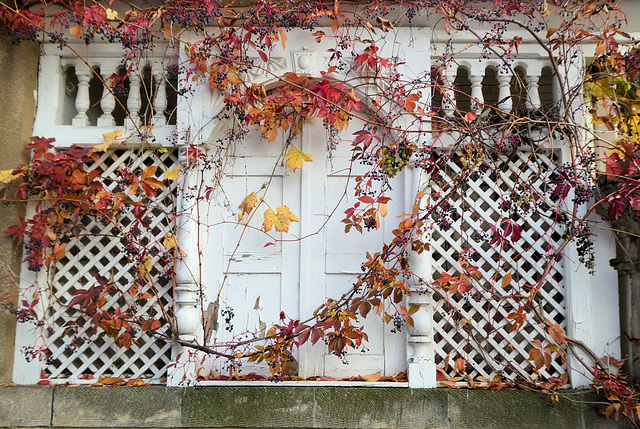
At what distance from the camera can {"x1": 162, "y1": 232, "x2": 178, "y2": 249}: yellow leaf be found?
3395 millimetres

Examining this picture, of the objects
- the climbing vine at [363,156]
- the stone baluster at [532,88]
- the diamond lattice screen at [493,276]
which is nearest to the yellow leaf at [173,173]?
the climbing vine at [363,156]

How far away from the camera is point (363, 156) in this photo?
11.0ft

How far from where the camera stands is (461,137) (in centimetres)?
333

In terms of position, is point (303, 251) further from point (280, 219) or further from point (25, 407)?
point (25, 407)

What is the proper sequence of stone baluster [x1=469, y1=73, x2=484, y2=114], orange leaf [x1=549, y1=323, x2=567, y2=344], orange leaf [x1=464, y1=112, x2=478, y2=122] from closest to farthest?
1. orange leaf [x1=549, y1=323, x2=567, y2=344]
2. orange leaf [x1=464, y1=112, x2=478, y2=122]
3. stone baluster [x1=469, y1=73, x2=484, y2=114]

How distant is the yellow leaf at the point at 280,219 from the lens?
3.39 metres

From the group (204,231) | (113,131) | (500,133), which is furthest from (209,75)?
(500,133)

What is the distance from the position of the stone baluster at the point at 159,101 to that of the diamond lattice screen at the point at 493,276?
1.92m

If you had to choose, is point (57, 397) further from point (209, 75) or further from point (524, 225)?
point (524, 225)

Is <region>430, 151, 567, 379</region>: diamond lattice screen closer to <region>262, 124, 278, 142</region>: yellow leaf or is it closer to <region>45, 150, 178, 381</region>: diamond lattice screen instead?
<region>262, 124, 278, 142</region>: yellow leaf

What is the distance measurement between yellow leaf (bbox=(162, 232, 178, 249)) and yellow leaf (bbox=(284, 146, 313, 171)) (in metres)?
0.88

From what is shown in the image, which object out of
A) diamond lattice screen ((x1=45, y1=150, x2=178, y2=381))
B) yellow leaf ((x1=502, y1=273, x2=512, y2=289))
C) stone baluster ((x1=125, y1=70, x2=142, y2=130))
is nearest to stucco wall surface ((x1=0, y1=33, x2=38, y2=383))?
diamond lattice screen ((x1=45, y1=150, x2=178, y2=381))

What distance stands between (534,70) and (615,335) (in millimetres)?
1808

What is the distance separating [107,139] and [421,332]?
2.41 meters
